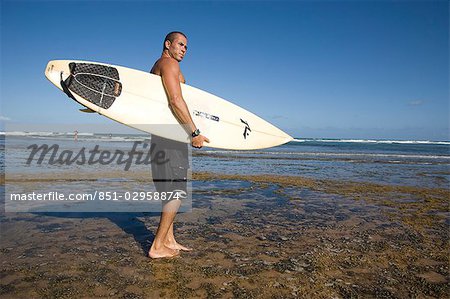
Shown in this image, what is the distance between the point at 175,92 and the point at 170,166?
2.68 feet

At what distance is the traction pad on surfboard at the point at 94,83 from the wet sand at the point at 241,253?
1.84m

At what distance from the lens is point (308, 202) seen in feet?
20.1

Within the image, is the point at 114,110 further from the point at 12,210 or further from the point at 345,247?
the point at 345,247

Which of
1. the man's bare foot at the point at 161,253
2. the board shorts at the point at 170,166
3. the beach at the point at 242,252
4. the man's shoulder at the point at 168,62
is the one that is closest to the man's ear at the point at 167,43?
the man's shoulder at the point at 168,62

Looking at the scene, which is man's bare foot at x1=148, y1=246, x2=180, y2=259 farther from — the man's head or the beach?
the man's head

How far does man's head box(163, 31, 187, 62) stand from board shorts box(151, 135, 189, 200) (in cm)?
103

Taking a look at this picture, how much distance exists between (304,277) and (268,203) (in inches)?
126

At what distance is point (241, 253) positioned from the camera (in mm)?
3357

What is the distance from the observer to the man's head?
3.45 metres

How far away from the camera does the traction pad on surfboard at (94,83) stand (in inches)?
163

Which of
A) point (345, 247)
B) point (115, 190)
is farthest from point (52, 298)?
point (115, 190)

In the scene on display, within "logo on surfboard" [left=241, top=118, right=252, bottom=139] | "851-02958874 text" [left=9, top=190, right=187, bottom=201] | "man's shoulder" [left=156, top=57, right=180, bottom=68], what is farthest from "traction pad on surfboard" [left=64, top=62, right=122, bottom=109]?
"logo on surfboard" [left=241, top=118, right=252, bottom=139]

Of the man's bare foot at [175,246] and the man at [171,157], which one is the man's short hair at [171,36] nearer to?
the man at [171,157]

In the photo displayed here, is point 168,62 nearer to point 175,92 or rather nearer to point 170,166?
point 175,92
